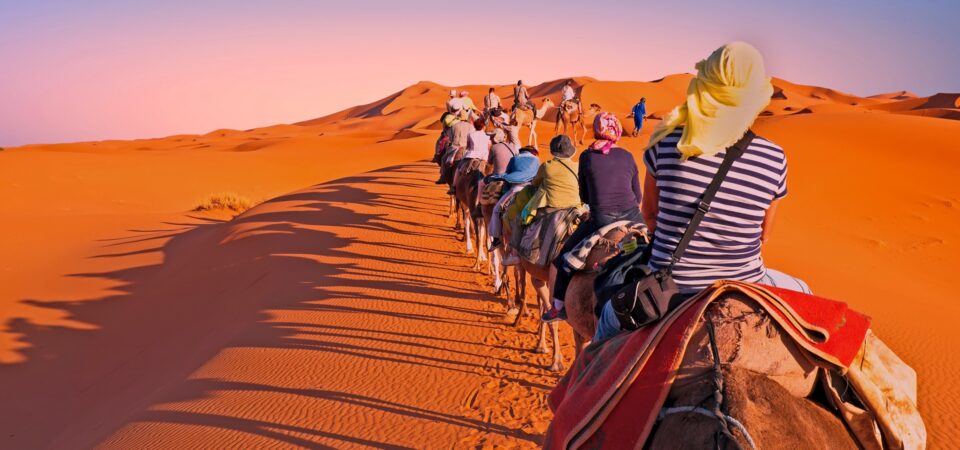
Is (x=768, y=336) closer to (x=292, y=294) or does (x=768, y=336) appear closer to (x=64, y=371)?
(x=292, y=294)

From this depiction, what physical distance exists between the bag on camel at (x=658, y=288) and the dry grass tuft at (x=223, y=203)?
27568mm

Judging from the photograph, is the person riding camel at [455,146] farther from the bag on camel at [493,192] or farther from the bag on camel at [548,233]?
the bag on camel at [548,233]

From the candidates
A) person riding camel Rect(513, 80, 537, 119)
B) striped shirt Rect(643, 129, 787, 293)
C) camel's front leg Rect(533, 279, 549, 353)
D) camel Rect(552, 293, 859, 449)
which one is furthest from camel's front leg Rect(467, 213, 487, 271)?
person riding camel Rect(513, 80, 537, 119)

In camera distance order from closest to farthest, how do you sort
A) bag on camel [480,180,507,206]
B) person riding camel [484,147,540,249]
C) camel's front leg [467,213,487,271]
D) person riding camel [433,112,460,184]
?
person riding camel [484,147,540,249], bag on camel [480,180,507,206], camel's front leg [467,213,487,271], person riding camel [433,112,460,184]

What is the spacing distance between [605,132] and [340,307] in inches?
236

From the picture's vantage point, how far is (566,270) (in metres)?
5.38

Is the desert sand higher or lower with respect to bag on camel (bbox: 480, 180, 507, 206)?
lower

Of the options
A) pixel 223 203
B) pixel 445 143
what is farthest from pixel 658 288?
pixel 223 203

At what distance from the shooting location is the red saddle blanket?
2389 millimetres

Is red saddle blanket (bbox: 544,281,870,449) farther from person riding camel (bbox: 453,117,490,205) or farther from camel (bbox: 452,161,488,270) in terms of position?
person riding camel (bbox: 453,117,490,205)

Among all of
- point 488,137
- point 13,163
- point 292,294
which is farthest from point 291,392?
point 13,163

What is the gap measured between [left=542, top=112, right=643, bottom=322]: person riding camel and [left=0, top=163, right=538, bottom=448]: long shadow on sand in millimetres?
1631

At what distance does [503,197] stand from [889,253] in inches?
467

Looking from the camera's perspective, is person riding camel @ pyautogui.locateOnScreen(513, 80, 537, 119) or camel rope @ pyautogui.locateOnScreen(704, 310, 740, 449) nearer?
camel rope @ pyautogui.locateOnScreen(704, 310, 740, 449)
